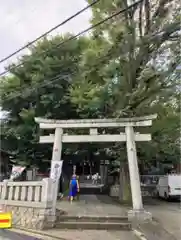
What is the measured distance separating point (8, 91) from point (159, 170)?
22.2 metres

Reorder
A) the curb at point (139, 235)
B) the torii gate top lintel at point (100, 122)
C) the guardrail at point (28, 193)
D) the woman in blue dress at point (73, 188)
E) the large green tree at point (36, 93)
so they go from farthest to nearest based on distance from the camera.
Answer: the large green tree at point (36, 93), the woman in blue dress at point (73, 188), the torii gate top lintel at point (100, 122), the guardrail at point (28, 193), the curb at point (139, 235)

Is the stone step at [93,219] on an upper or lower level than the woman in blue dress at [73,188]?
lower

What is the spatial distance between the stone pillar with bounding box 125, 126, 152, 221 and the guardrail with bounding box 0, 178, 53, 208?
3231mm

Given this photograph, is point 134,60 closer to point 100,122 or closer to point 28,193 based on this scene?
point 100,122

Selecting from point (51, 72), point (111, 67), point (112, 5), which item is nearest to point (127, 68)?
point (111, 67)

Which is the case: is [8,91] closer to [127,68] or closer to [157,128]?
[127,68]

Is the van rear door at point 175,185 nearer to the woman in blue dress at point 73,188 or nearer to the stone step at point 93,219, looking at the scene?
the woman in blue dress at point 73,188

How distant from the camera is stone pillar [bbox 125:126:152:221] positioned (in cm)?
1172

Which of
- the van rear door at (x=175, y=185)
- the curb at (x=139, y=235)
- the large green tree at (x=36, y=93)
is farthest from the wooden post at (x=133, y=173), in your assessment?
the van rear door at (x=175, y=185)

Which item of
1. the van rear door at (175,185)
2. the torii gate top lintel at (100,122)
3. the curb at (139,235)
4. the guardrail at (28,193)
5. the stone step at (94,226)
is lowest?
the curb at (139,235)

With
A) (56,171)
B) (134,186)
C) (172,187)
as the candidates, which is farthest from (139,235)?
(172,187)

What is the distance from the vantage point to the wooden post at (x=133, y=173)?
12183mm

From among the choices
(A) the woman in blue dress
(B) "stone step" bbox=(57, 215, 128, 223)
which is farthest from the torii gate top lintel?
(A) the woman in blue dress

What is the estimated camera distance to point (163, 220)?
12.3 m
